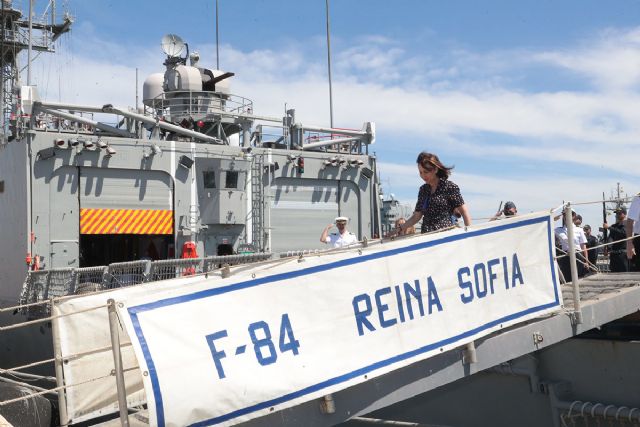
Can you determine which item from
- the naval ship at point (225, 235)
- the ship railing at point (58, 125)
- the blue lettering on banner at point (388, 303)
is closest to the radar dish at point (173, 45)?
the naval ship at point (225, 235)

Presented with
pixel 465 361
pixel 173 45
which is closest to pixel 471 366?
pixel 465 361

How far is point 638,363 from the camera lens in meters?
Answer: 6.16

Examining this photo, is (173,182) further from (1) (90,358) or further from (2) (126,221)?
(1) (90,358)

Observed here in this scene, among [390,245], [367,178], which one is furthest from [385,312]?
[367,178]

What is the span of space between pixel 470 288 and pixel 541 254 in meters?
0.92

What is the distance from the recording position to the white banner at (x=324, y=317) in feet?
11.5

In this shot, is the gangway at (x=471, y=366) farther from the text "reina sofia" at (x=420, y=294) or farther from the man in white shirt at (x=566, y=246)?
the man in white shirt at (x=566, y=246)

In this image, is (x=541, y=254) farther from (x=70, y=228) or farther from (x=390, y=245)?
(x=70, y=228)

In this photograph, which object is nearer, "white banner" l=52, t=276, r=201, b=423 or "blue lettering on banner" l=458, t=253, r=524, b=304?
"white banner" l=52, t=276, r=201, b=423

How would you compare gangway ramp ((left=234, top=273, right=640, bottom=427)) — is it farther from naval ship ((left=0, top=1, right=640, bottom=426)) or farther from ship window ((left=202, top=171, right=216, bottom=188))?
ship window ((left=202, top=171, right=216, bottom=188))

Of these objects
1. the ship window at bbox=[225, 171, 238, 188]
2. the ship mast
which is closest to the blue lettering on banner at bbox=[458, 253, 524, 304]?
the ship window at bbox=[225, 171, 238, 188]

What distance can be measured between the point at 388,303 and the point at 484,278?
95cm

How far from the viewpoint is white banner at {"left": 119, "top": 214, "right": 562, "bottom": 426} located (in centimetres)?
349

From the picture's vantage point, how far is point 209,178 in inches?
550
